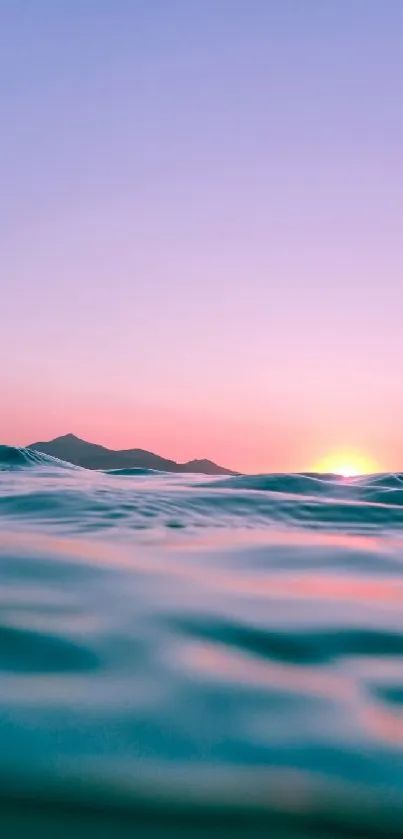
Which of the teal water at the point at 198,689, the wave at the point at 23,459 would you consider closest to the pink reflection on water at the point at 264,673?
the teal water at the point at 198,689

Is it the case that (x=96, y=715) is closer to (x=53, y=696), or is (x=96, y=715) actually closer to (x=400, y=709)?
(x=53, y=696)

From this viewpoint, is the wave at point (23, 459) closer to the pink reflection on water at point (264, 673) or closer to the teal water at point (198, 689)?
the teal water at point (198, 689)

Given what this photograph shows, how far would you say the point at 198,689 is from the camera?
163 centimetres

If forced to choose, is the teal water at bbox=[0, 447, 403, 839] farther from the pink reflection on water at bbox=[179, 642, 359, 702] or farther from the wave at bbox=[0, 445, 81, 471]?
the wave at bbox=[0, 445, 81, 471]

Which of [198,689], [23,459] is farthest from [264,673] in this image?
[23,459]

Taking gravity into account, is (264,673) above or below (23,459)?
below

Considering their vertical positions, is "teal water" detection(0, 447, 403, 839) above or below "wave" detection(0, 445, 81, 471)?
below

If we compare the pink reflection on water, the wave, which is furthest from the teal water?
the wave

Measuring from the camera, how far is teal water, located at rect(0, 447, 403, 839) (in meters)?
1.13

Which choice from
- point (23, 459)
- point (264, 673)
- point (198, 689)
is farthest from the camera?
point (23, 459)

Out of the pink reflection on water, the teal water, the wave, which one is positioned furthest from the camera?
the wave

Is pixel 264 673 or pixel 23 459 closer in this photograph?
pixel 264 673

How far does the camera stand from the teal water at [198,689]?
1131 mm

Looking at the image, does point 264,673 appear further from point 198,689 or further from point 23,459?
point 23,459
